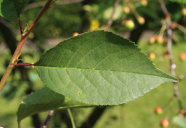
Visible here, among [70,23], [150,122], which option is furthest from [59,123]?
[70,23]

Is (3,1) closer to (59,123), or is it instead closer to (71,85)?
(71,85)

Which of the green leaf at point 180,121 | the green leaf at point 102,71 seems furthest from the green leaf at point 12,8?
the green leaf at point 180,121

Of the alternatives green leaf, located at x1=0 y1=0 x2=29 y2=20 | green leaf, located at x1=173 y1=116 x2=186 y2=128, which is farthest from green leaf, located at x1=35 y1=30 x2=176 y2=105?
green leaf, located at x1=173 y1=116 x2=186 y2=128

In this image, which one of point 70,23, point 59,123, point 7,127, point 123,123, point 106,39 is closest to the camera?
point 106,39

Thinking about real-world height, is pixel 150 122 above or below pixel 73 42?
below

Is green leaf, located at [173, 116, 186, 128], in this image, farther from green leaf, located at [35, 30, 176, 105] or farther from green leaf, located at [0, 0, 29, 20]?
green leaf, located at [0, 0, 29, 20]

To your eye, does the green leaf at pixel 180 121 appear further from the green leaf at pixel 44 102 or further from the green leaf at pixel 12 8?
the green leaf at pixel 12 8
